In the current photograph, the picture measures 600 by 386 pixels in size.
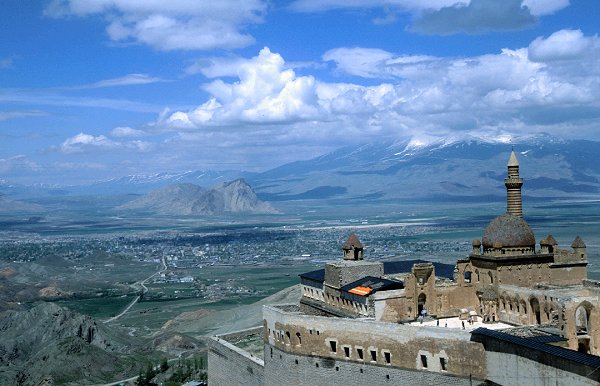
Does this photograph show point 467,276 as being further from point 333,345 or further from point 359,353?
point 333,345

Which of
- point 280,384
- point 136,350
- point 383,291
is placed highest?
point 383,291

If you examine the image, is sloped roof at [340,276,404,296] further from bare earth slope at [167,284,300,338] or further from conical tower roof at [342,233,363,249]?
bare earth slope at [167,284,300,338]

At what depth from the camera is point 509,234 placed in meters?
48.5

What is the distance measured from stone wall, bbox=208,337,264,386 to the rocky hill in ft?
79.4

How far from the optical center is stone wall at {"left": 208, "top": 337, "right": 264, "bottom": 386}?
5188cm

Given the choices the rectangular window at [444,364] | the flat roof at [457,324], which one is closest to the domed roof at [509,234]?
the flat roof at [457,324]

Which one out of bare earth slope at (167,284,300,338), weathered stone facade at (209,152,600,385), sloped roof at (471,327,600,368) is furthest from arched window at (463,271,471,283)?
bare earth slope at (167,284,300,338)

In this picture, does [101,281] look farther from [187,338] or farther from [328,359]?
[328,359]

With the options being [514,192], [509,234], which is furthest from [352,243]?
[514,192]

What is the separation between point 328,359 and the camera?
144 feet

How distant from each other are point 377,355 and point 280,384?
9149 millimetres

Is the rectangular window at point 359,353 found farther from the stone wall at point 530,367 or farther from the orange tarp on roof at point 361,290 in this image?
the stone wall at point 530,367

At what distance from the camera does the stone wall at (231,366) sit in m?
51.9

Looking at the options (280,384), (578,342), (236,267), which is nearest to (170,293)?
(236,267)
